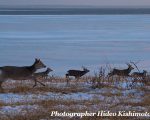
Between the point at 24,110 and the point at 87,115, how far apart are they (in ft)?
3.69

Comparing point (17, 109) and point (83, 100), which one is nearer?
point (17, 109)

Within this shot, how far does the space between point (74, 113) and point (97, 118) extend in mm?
549

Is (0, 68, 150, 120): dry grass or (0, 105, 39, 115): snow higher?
A: (0, 68, 150, 120): dry grass

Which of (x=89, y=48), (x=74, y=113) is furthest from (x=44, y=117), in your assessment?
(x=89, y=48)

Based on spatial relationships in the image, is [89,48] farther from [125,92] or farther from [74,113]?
[74,113]

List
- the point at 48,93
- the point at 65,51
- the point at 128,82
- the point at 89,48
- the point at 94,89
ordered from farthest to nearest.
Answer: the point at 89,48, the point at 65,51, the point at 128,82, the point at 94,89, the point at 48,93

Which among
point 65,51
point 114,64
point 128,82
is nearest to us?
point 128,82

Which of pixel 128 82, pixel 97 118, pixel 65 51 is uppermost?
pixel 65 51

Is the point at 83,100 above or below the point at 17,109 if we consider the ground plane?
above

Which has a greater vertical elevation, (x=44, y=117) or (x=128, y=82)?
(x=128, y=82)

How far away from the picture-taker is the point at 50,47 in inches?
1395

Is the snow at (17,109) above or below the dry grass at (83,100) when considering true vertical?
below

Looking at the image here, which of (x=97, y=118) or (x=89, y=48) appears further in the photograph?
(x=89, y=48)

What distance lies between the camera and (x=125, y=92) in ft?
39.4
